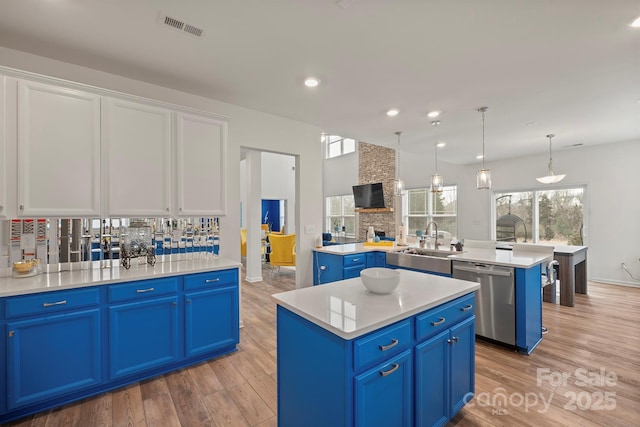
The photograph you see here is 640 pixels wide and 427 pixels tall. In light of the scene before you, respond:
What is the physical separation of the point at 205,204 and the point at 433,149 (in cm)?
471

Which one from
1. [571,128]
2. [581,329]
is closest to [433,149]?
[571,128]

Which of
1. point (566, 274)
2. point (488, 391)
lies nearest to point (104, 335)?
point (488, 391)

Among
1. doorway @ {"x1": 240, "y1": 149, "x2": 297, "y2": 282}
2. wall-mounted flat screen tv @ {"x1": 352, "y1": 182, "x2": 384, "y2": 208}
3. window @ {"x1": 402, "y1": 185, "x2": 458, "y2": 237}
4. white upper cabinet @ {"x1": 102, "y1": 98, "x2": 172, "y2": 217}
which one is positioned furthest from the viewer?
doorway @ {"x1": 240, "y1": 149, "x2": 297, "y2": 282}

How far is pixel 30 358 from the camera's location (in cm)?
193

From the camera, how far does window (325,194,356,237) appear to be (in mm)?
10266

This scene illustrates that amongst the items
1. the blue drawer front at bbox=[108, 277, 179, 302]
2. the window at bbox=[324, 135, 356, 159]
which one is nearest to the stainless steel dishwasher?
the blue drawer front at bbox=[108, 277, 179, 302]

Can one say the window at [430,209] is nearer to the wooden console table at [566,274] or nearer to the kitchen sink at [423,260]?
the wooden console table at [566,274]

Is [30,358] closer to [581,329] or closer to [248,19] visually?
[248,19]

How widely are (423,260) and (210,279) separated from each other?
2560 millimetres

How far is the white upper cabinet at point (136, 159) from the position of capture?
96.0 inches

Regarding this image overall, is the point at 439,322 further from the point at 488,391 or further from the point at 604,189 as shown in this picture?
the point at 604,189

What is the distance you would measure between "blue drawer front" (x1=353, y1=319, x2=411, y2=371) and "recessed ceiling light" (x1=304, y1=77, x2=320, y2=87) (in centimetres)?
235

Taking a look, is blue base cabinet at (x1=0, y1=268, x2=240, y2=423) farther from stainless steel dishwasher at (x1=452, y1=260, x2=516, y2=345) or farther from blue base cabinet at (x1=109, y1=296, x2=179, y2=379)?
stainless steel dishwasher at (x1=452, y1=260, x2=516, y2=345)

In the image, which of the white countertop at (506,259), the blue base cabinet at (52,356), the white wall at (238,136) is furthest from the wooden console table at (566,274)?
the blue base cabinet at (52,356)
